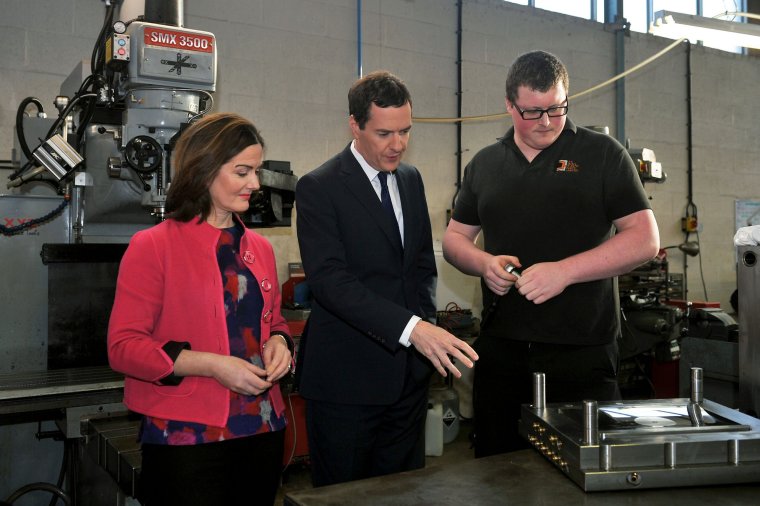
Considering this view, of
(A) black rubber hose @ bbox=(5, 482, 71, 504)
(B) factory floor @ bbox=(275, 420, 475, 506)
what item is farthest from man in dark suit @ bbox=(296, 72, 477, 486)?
(B) factory floor @ bbox=(275, 420, 475, 506)

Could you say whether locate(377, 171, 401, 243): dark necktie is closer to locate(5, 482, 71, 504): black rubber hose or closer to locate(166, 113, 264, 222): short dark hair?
locate(166, 113, 264, 222): short dark hair

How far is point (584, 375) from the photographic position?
136 centimetres

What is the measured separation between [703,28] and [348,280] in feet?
7.23

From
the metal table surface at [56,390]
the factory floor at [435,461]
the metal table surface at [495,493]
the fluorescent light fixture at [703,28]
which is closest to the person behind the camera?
the metal table surface at [495,493]

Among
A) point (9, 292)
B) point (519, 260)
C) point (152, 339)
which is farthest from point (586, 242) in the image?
point (9, 292)

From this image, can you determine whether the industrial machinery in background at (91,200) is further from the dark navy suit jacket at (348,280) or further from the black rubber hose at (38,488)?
the dark navy suit jacket at (348,280)

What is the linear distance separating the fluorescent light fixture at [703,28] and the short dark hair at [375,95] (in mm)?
1726

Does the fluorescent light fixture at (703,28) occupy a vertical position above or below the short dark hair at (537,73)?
above

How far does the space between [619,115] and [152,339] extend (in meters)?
4.64

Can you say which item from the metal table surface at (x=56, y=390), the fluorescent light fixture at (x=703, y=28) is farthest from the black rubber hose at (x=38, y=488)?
the fluorescent light fixture at (x=703, y=28)

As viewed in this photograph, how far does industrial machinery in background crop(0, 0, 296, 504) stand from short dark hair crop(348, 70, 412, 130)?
1.75 ft

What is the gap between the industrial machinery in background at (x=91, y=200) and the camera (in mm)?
1762

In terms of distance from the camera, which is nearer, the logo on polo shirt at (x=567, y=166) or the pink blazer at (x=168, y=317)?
the pink blazer at (x=168, y=317)

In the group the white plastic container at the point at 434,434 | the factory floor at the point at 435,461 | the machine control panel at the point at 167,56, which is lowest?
the factory floor at the point at 435,461
